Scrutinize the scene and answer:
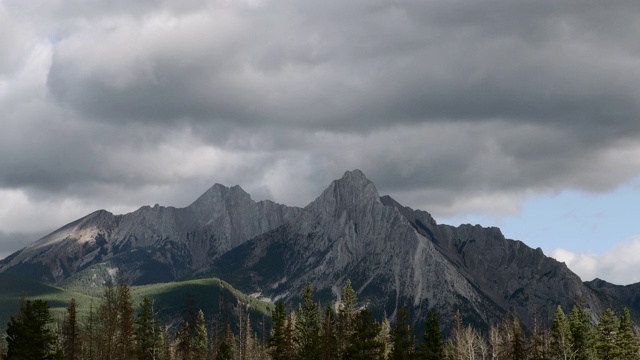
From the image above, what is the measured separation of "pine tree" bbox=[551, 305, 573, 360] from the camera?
4958 inches

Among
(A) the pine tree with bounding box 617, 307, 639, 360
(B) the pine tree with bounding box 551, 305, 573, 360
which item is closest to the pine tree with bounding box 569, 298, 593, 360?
(B) the pine tree with bounding box 551, 305, 573, 360

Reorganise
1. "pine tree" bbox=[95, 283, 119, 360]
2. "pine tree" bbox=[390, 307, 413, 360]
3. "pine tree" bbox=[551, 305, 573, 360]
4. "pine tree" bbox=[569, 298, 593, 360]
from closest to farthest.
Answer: "pine tree" bbox=[95, 283, 119, 360]
"pine tree" bbox=[390, 307, 413, 360]
"pine tree" bbox=[569, 298, 593, 360]
"pine tree" bbox=[551, 305, 573, 360]

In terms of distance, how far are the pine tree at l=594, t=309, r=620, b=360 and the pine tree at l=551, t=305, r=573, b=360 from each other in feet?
14.9

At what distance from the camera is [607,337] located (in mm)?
125938

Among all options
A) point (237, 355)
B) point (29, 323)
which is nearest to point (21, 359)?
point (29, 323)

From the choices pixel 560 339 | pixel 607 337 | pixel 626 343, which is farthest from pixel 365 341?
pixel 626 343

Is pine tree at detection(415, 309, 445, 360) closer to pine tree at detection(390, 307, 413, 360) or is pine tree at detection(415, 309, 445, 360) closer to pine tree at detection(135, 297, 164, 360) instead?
pine tree at detection(390, 307, 413, 360)

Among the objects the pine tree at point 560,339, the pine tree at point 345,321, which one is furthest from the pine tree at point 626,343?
the pine tree at point 345,321

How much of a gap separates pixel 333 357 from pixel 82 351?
38257mm

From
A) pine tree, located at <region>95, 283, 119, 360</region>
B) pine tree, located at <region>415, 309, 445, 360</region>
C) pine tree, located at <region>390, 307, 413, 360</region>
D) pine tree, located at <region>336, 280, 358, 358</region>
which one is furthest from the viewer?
pine tree, located at <region>336, 280, 358, 358</region>

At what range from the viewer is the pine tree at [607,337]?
124 meters

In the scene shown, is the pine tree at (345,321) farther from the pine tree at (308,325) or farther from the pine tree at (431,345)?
the pine tree at (431,345)

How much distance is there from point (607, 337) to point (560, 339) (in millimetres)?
8037

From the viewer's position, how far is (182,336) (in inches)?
4973
